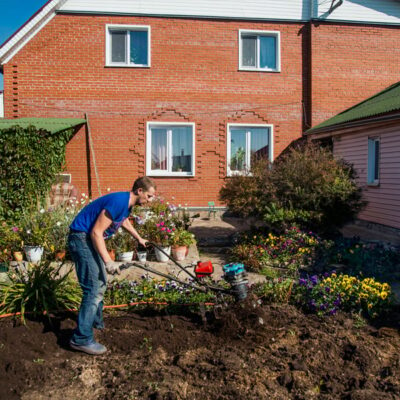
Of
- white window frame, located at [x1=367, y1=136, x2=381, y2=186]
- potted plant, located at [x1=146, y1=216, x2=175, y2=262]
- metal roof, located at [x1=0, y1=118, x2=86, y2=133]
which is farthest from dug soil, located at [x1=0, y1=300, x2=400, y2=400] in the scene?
metal roof, located at [x1=0, y1=118, x2=86, y2=133]

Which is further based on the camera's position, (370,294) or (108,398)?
(370,294)

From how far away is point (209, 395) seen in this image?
11.1 feet

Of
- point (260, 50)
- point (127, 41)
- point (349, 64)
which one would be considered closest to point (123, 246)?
point (127, 41)

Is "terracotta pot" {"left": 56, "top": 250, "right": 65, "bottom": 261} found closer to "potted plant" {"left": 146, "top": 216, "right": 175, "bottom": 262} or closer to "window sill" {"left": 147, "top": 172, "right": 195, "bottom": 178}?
"potted plant" {"left": 146, "top": 216, "right": 175, "bottom": 262}

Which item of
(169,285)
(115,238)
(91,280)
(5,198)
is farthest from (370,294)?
(5,198)

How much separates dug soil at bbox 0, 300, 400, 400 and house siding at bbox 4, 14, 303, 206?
9.22 m

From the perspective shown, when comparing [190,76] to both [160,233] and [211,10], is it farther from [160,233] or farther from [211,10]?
[160,233]

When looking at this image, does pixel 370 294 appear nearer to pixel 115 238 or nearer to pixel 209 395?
pixel 209 395

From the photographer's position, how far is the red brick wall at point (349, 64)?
567 inches

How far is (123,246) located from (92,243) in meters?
3.07

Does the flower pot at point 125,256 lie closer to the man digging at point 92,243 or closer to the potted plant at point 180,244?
the potted plant at point 180,244

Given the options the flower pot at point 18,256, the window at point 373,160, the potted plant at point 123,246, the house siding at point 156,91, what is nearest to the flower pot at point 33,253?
the flower pot at point 18,256

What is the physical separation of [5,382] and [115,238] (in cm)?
372

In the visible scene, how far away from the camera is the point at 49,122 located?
1277cm
